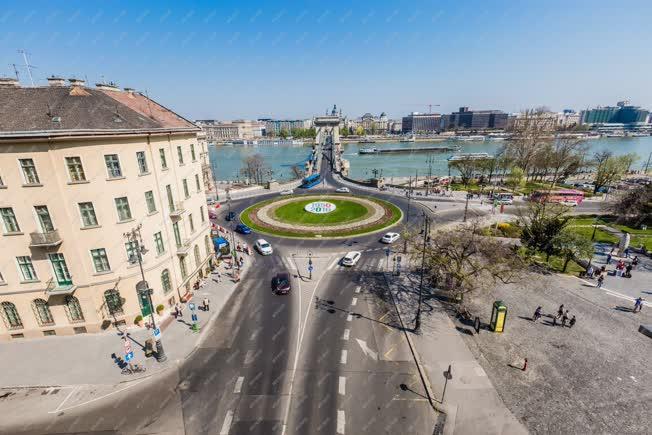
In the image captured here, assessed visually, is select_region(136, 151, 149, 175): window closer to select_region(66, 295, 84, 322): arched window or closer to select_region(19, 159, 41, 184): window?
select_region(19, 159, 41, 184): window

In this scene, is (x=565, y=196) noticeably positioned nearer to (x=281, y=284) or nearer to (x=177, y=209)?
(x=281, y=284)

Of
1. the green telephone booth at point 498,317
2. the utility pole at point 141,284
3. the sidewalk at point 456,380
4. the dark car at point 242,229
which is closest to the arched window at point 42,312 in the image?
the utility pole at point 141,284

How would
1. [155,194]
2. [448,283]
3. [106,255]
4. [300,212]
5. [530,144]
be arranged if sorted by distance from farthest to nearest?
[530,144], [300,212], [448,283], [155,194], [106,255]

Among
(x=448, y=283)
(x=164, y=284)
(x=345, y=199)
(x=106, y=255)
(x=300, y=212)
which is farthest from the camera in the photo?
(x=345, y=199)

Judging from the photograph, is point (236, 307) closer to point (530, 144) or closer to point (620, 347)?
point (620, 347)

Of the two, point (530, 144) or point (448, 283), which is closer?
point (448, 283)

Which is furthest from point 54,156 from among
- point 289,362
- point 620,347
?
point 620,347

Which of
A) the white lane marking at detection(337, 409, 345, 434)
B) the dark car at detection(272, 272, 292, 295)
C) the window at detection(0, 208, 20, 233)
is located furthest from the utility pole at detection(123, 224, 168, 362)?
the white lane marking at detection(337, 409, 345, 434)
